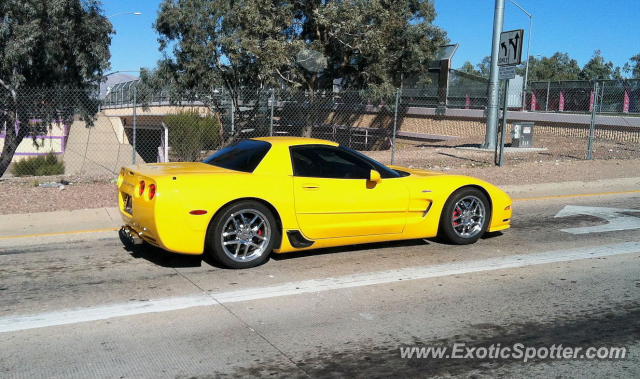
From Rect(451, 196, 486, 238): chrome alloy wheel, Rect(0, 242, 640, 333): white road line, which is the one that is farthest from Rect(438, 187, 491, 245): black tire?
Rect(0, 242, 640, 333): white road line

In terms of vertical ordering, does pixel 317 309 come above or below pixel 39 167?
above

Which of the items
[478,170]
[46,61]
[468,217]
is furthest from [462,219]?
[46,61]

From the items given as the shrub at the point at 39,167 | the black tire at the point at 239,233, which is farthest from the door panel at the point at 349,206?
the shrub at the point at 39,167

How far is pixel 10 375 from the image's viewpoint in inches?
149

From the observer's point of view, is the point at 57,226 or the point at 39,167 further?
the point at 39,167

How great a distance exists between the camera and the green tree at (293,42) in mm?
23125

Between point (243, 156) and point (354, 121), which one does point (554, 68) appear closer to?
point (354, 121)

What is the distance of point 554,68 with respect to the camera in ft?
255

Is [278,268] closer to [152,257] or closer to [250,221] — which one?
[250,221]

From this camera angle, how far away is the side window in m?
6.51

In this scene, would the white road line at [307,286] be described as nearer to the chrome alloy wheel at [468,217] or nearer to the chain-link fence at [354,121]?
the chrome alloy wheel at [468,217]

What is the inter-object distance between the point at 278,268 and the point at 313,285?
0.69 metres

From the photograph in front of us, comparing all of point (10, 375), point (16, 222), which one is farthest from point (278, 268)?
point (16, 222)

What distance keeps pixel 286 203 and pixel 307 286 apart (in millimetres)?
967
